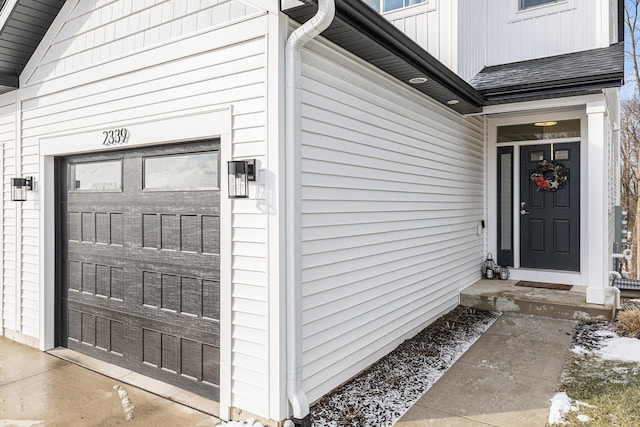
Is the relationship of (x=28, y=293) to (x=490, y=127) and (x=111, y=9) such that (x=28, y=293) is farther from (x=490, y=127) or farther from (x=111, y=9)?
(x=490, y=127)

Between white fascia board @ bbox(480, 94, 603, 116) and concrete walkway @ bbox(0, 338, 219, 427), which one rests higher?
white fascia board @ bbox(480, 94, 603, 116)

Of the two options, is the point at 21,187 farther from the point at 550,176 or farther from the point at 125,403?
the point at 550,176

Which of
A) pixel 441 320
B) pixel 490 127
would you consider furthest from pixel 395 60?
pixel 490 127

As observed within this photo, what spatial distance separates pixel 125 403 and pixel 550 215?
6.17 metres

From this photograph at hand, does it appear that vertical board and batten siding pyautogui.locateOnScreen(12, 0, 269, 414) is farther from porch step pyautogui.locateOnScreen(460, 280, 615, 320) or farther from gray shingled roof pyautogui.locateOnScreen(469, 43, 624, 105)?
porch step pyautogui.locateOnScreen(460, 280, 615, 320)

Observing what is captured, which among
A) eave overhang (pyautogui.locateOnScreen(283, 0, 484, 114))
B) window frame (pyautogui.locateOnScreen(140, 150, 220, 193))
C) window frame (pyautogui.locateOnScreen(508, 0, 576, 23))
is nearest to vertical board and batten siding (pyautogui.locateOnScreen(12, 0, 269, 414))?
window frame (pyautogui.locateOnScreen(140, 150, 220, 193))

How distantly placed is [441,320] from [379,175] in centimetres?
235

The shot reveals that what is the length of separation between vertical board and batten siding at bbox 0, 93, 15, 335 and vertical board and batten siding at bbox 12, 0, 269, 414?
0.10ft

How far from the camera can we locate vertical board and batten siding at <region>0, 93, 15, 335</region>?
4.87m

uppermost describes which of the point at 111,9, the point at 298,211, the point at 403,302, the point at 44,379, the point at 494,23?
the point at 494,23

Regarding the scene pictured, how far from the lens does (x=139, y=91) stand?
143 inches

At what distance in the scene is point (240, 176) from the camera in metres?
2.86

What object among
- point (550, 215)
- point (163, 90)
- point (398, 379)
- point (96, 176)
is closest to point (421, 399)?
point (398, 379)

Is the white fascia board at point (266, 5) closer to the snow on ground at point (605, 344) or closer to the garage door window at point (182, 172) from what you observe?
the garage door window at point (182, 172)
